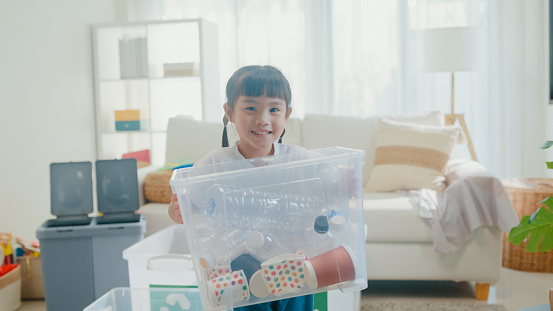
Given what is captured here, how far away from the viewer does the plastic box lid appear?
2.28 m

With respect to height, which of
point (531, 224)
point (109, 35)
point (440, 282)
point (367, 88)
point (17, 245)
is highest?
point (109, 35)

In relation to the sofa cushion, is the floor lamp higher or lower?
higher

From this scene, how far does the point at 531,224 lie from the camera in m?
1.13

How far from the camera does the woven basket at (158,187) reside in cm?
300

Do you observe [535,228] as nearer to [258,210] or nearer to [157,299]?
[258,210]

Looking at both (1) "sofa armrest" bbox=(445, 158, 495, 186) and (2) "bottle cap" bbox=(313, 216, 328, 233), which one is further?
(1) "sofa armrest" bbox=(445, 158, 495, 186)

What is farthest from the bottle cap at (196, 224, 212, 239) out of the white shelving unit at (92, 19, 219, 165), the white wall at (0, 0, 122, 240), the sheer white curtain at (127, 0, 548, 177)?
the white shelving unit at (92, 19, 219, 165)

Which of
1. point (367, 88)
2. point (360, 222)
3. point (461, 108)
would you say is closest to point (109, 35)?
point (367, 88)

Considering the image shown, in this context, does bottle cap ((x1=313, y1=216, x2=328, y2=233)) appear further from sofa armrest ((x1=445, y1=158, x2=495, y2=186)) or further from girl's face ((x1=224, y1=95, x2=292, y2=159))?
sofa armrest ((x1=445, y1=158, x2=495, y2=186))

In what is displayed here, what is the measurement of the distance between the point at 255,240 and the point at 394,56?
3.52 metres

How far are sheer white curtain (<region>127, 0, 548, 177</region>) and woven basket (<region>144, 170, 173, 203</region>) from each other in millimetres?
1324

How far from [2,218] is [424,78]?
301cm

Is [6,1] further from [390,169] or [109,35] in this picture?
[390,169]

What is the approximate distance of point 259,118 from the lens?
1.29 meters
